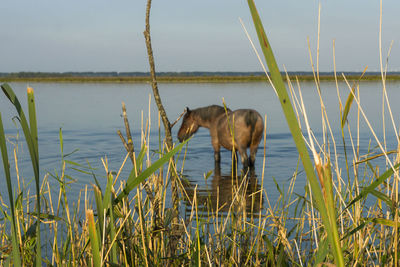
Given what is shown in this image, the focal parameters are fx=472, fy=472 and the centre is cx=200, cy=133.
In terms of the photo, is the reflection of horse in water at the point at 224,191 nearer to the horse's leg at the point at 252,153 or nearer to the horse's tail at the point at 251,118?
the horse's leg at the point at 252,153

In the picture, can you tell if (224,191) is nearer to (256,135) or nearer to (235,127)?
(235,127)

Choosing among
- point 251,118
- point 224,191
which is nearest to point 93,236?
point 224,191

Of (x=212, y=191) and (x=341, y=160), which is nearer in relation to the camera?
(x=212, y=191)

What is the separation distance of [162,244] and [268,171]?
660 centimetres

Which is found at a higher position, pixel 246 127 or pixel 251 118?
pixel 251 118

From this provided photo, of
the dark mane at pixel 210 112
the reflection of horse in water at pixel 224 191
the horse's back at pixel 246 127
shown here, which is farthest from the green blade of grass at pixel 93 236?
the dark mane at pixel 210 112

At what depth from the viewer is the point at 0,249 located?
245 centimetres

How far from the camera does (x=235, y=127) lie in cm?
904

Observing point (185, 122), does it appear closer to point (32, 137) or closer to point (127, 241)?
point (127, 241)

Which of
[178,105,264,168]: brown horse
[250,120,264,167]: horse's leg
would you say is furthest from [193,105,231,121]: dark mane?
[250,120,264,167]: horse's leg

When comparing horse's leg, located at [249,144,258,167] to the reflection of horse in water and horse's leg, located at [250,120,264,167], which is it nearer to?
horse's leg, located at [250,120,264,167]

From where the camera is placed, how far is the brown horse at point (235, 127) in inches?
352

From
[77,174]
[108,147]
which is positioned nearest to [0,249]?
[77,174]

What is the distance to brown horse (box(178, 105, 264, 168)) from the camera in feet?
29.3
